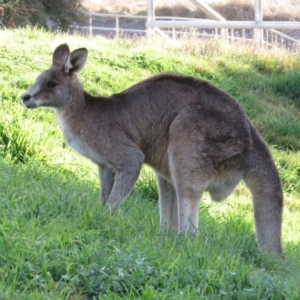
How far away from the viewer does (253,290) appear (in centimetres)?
482

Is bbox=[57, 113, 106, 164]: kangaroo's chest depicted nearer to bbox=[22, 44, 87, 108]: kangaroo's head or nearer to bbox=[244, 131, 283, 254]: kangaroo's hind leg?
bbox=[22, 44, 87, 108]: kangaroo's head

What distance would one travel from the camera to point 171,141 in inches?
258

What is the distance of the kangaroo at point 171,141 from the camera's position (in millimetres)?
6438

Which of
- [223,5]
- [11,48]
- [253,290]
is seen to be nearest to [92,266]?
[253,290]

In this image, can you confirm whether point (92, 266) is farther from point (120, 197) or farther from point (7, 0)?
point (7, 0)

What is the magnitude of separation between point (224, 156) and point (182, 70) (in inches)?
283

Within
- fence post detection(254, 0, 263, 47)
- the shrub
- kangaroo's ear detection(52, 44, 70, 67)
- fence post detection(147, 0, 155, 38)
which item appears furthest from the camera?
the shrub

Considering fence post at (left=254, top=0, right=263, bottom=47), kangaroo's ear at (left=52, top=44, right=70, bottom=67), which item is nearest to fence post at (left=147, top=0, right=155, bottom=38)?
fence post at (left=254, top=0, right=263, bottom=47)

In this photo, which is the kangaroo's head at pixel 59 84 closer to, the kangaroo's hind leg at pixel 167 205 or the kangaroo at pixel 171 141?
the kangaroo at pixel 171 141

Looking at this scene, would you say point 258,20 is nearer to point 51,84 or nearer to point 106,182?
point 51,84

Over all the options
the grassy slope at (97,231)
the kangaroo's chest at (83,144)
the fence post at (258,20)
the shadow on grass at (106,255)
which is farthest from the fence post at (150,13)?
the shadow on grass at (106,255)

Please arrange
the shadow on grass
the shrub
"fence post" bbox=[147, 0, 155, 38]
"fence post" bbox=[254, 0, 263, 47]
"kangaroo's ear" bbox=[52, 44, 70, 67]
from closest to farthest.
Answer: the shadow on grass, "kangaroo's ear" bbox=[52, 44, 70, 67], "fence post" bbox=[254, 0, 263, 47], "fence post" bbox=[147, 0, 155, 38], the shrub

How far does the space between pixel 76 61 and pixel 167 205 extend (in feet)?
4.65

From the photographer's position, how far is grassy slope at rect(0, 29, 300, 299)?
4.63 m
